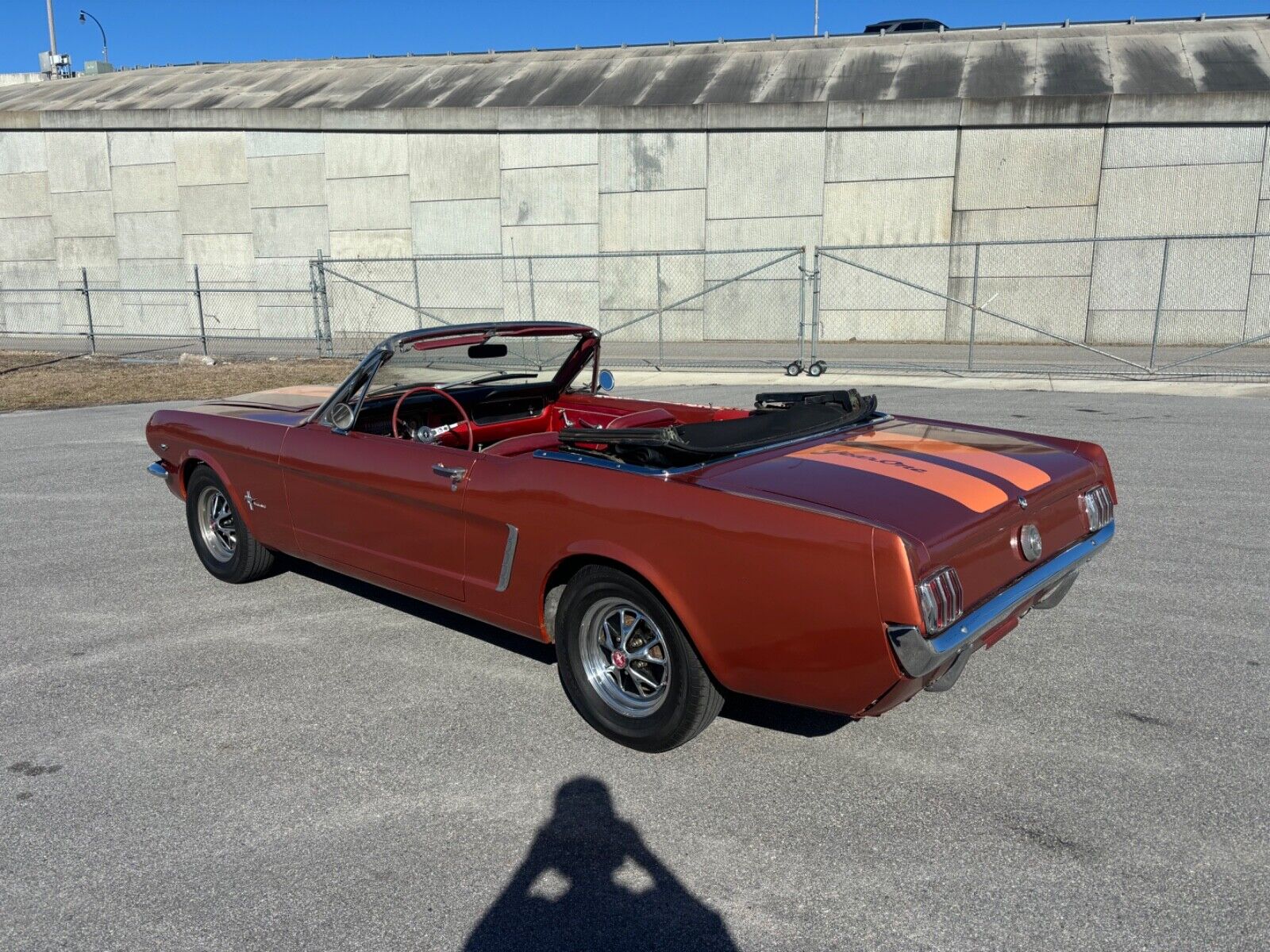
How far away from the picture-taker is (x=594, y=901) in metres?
2.60

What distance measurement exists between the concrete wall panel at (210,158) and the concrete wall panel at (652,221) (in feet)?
32.0

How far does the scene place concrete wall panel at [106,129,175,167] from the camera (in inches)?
972

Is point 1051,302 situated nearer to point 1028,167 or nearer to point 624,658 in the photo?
point 1028,167

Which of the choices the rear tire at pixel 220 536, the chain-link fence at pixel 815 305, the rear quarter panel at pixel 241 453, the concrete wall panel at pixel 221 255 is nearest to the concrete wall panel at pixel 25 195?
the chain-link fence at pixel 815 305

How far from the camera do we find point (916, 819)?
2.91 metres

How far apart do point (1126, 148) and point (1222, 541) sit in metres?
16.2

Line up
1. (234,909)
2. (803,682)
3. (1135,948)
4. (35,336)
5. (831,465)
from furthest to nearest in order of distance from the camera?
(35,336) < (831,465) < (803,682) < (234,909) < (1135,948)

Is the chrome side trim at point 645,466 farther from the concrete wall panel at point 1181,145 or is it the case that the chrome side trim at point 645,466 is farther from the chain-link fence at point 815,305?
the concrete wall panel at point 1181,145

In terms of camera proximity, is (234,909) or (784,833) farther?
(784,833)

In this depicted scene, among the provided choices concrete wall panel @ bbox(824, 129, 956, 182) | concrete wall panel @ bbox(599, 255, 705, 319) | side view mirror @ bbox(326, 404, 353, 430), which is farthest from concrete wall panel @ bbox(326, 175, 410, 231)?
side view mirror @ bbox(326, 404, 353, 430)

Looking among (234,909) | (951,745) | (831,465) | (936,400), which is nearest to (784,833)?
(951,745)

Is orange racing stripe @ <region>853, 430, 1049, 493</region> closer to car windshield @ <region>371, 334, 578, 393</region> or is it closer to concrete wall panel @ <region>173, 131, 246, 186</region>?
car windshield @ <region>371, 334, 578, 393</region>

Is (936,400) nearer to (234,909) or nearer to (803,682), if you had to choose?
(803,682)

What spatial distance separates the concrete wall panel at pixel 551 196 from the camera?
2189 cm
